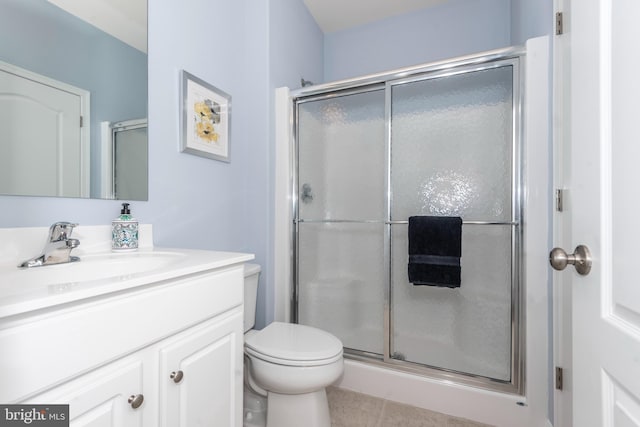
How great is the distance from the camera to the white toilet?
111 centimetres

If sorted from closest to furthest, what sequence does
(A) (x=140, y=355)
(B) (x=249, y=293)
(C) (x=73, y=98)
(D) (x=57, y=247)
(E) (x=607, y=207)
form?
(E) (x=607, y=207) → (A) (x=140, y=355) → (D) (x=57, y=247) → (C) (x=73, y=98) → (B) (x=249, y=293)

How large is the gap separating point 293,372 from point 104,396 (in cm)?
67

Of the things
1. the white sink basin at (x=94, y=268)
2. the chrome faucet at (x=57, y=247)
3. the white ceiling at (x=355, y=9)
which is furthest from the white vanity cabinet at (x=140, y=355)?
the white ceiling at (x=355, y=9)

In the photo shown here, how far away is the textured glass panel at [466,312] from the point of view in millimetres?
1488

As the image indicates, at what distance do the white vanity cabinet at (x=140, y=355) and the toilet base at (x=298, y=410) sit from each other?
278mm

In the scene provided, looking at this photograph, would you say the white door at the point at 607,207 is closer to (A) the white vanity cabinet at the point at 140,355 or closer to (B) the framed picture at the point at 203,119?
(A) the white vanity cabinet at the point at 140,355

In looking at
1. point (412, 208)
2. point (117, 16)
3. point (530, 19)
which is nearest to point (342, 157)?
point (412, 208)

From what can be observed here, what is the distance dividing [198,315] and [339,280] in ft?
4.30

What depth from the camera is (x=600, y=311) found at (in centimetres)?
55

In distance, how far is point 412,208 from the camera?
1685mm

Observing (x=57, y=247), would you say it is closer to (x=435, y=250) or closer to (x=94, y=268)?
(x=94, y=268)

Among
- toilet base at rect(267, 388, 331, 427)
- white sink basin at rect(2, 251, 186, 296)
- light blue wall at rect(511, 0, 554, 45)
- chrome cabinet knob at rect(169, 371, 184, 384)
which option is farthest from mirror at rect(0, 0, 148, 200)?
light blue wall at rect(511, 0, 554, 45)

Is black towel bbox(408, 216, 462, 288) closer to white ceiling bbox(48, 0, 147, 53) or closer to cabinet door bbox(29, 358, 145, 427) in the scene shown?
cabinet door bbox(29, 358, 145, 427)

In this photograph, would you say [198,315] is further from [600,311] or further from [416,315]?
[416,315]
